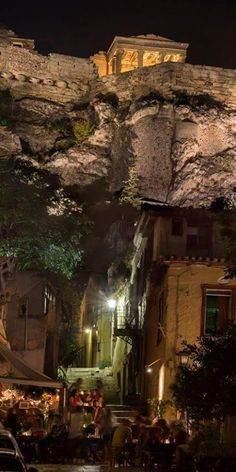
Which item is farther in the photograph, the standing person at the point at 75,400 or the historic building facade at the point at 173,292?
the historic building facade at the point at 173,292

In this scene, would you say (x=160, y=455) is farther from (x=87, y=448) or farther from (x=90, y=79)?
(x=90, y=79)

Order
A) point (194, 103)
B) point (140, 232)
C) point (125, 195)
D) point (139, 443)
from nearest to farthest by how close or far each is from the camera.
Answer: point (139, 443), point (140, 232), point (125, 195), point (194, 103)

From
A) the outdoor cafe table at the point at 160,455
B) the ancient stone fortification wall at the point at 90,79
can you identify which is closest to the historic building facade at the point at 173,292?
the outdoor cafe table at the point at 160,455

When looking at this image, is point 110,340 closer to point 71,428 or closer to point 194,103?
point 194,103

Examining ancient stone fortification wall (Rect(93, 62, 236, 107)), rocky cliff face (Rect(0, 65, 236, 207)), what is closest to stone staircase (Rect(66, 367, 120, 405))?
rocky cliff face (Rect(0, 65, 236, 207))

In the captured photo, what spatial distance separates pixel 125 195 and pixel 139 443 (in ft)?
94.6

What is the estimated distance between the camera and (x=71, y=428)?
1920 centimetres

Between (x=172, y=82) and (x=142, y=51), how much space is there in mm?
8170

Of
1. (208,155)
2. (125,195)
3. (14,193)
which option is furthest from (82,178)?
(14,193)

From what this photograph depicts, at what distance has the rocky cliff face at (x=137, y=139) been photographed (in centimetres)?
4719

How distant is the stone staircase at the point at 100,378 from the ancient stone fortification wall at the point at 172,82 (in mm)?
17739

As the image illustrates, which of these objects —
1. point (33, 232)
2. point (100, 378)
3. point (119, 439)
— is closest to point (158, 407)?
point (119, 439)

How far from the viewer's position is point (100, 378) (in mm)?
34688

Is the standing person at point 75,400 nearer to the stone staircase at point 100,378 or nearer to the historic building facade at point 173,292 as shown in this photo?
the historic building facade at point 173,292
